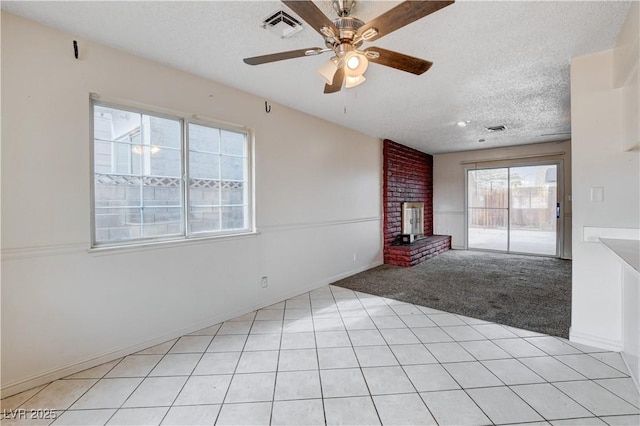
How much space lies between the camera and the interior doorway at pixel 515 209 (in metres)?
6.05

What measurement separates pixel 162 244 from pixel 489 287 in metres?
4.07

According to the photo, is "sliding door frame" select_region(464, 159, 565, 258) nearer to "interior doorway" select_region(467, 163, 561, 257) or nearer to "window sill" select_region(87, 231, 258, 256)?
"interior doorway" select_region(467, 163, 561, 257)

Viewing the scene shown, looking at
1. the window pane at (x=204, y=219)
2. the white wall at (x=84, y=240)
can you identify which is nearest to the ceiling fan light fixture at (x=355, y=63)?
the white wall at (x=84, y=240)

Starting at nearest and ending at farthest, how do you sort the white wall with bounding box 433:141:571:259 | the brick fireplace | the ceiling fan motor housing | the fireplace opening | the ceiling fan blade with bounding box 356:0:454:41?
1. the ceiling fan blade with bounding box 356:0:454:41
2. the ceiling fan motor housing
3. the brick fireplace
4. the fireplace opening
5. the white wall with bounding box 433:141:571:259

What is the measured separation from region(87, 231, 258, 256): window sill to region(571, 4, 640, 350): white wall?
121 inches

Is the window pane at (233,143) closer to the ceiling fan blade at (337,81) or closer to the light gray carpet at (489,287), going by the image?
the ceiling fan blade at (337,81)

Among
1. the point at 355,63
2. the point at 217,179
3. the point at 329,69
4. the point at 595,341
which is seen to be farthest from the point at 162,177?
the point at 595,341

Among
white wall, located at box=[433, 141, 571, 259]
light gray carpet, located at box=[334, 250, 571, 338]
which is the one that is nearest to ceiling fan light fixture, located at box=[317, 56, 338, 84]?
light gray carpet, located at box=[334, 250, 571, 338]

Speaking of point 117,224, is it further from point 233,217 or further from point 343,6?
point 343,6

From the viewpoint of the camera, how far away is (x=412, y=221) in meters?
6.36

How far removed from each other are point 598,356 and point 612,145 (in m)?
1.65

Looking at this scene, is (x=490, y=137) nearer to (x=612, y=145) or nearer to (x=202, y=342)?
(x=612, y=145)

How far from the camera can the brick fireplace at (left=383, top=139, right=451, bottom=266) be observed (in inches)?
216

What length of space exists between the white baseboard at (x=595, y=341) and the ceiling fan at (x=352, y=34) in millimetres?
2549
